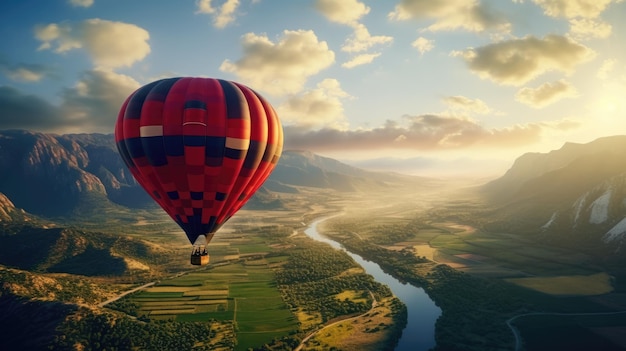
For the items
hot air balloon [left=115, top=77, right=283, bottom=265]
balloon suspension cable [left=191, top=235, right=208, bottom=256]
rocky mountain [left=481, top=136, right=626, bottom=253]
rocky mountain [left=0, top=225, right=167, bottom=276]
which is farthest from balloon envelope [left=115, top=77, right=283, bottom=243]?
rocky mountain [left=481, top=136, right=626, bottom=253]

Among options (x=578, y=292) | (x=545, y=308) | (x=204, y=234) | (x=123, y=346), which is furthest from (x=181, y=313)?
(x=578, y=292)

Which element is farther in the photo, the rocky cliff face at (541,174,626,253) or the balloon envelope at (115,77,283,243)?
the rocky cliff face at (541,174,626,253)

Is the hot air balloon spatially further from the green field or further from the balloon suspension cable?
the green field

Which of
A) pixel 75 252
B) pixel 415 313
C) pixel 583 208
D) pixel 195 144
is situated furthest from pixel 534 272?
pixel 75 252

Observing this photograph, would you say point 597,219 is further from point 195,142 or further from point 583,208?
point 195,142

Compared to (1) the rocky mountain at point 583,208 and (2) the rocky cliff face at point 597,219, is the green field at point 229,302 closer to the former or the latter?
(1) the rocky mountain at point 583,208
